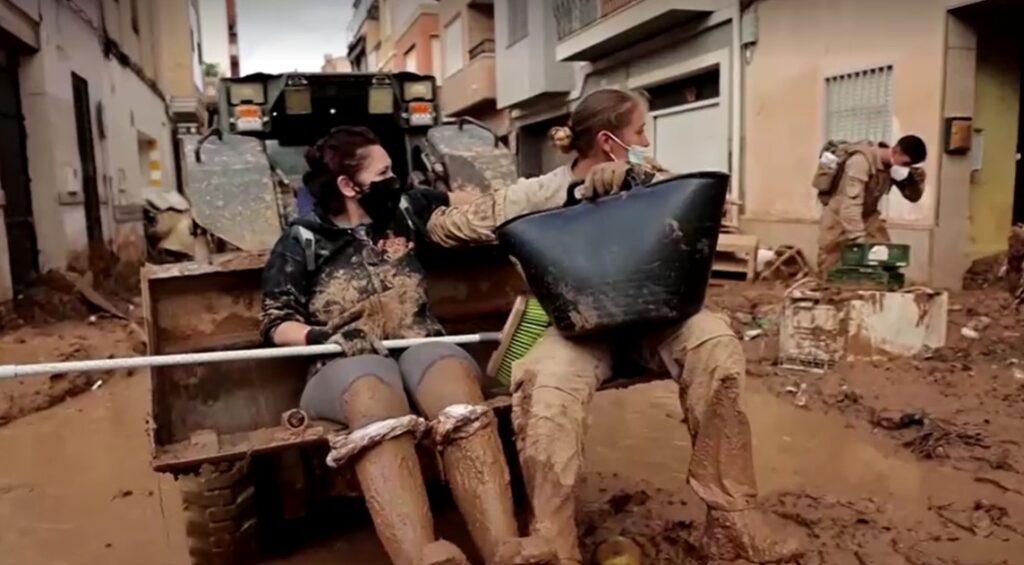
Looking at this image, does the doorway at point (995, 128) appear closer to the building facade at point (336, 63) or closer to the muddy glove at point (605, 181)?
the muddy glove at point (605, 181)

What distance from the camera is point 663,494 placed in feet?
10.8

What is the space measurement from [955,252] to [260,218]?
18.8ft

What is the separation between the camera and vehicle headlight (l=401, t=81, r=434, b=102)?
6.12 meters

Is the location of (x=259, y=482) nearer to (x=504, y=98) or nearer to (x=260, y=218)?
(x=260, y=218)

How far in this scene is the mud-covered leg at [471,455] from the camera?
2.08 meters

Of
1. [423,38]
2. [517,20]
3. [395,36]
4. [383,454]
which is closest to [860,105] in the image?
[383,454]

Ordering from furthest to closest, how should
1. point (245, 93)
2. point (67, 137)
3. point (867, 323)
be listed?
point (67, 137)
point (245, 93)
point (867, 323)

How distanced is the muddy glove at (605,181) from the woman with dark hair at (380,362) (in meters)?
0.64

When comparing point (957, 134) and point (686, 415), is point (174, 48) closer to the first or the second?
point (957, 134)

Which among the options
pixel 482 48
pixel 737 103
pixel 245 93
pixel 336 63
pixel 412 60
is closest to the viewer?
pixel 245 93

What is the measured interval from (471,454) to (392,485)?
8.3 inches

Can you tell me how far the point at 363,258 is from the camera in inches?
108

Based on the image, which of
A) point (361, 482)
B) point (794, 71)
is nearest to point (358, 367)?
point (361, 482)

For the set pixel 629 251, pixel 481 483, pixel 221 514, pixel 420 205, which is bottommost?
pixel 221 514
